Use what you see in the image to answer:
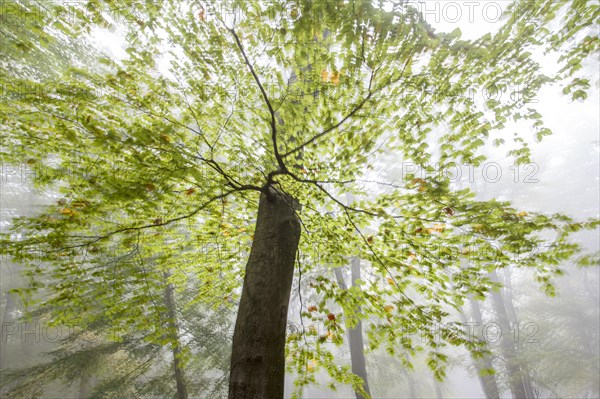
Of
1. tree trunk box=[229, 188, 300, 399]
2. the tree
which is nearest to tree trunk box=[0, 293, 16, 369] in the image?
the tree

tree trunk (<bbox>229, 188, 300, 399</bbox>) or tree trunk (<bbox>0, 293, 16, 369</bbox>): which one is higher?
tree trunk (<bbox>229, 188, 300, 399</bbox>)

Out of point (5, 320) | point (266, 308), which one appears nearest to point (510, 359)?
point (266, 308)

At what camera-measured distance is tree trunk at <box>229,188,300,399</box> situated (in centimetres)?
209

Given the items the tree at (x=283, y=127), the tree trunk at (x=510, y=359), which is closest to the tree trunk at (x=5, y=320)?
the tree at (x=283, y=127)

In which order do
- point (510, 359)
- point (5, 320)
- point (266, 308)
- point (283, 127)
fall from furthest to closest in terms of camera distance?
point (5, 320) → point (510, 359) → point (283, 127) → point (266, 308)

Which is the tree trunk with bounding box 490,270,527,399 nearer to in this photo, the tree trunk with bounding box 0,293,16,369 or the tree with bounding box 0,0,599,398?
the tree with bounding box 0,0,599,398

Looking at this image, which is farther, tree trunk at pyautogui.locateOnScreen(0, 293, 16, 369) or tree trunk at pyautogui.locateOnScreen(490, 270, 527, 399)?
tree trunk at pyautogui.locateOnScreen(0, 293, 16, 369)

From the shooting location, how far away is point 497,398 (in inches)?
535

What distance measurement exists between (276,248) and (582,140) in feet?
132

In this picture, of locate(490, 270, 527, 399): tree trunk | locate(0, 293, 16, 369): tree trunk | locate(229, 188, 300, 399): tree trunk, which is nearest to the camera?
locate(229, 188, 300, 399): tree trunk

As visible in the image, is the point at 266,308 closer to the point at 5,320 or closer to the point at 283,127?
the point at 283,127

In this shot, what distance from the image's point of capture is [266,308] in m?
2.40

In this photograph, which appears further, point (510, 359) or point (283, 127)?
point (510, 359)

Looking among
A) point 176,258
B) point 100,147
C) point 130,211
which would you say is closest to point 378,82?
point 100,147
